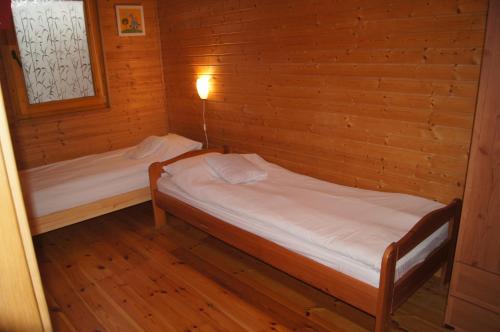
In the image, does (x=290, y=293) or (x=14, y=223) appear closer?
(x=14, y=223)

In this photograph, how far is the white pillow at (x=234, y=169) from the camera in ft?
9.96

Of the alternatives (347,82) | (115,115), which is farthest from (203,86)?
(347,82)

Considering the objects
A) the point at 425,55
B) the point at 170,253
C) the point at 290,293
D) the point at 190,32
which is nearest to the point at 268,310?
the point at 290,293

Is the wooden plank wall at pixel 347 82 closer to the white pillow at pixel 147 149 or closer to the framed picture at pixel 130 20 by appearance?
the framed picture at pixel 130 20

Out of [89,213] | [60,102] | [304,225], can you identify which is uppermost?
[60,102]

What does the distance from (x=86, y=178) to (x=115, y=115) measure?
1168 mm

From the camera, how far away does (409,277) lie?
2.01m

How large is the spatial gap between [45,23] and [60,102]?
76 cm

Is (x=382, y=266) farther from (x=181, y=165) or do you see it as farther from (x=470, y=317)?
(x=181, y=165)

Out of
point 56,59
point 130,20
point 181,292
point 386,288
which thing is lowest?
point 181,292

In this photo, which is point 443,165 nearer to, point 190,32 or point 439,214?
point 439,214

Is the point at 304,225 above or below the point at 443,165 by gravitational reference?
below

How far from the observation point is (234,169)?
3.09m

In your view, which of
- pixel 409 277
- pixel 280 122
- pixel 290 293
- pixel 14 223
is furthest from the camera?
pixel 280 122
